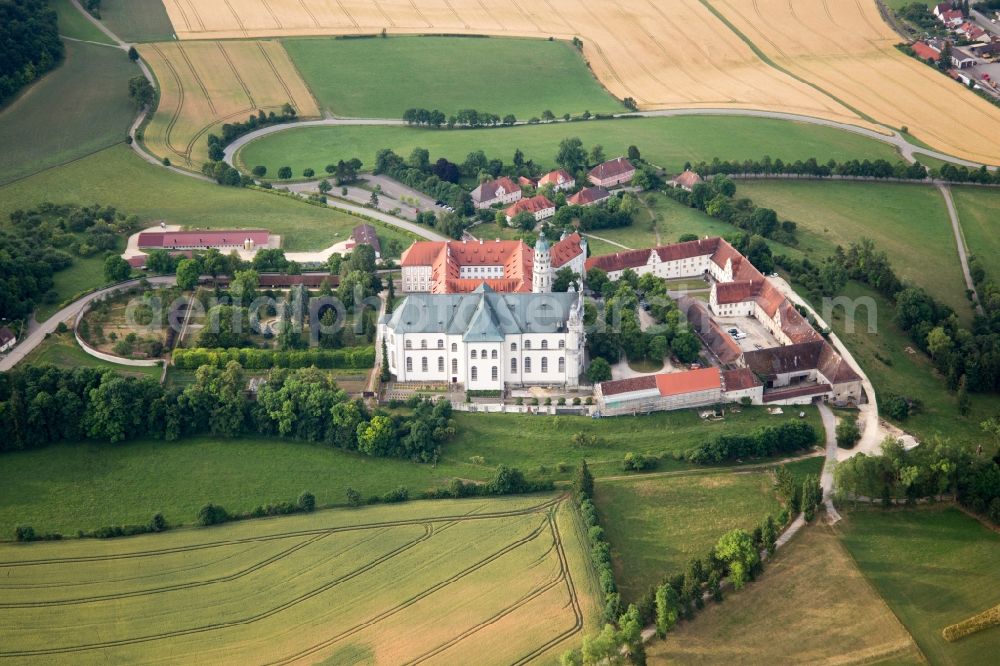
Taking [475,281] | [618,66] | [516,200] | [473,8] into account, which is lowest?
[475,281]

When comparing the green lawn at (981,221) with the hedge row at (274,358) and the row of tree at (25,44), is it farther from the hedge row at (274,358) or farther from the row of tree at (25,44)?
the row of tree at (25,44)

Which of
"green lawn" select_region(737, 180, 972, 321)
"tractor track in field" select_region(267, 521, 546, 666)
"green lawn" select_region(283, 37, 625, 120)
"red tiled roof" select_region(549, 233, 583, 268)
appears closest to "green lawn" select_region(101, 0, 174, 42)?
"green lawn" select_region(283, 37, 625, 120)

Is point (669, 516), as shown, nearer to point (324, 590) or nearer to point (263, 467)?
point (324, 590)

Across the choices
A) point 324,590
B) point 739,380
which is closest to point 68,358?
point 324,590

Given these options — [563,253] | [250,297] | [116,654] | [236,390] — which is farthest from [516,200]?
[116,654]

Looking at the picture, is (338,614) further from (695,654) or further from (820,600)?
(820,600)

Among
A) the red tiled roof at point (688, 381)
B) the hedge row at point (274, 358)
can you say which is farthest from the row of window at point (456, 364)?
the red tiled roof at point (688, 381)
